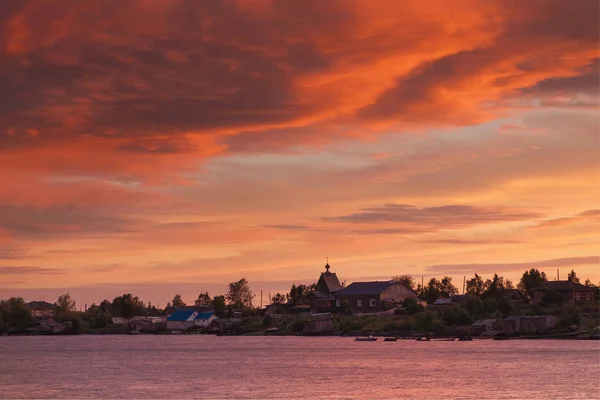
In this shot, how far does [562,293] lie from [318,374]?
4669 inches

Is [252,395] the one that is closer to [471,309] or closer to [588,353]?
[588,353]

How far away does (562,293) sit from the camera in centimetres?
19562

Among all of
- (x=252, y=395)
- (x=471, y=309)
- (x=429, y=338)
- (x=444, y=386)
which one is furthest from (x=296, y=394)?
(x=471, y=309)

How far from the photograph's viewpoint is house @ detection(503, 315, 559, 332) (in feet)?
532

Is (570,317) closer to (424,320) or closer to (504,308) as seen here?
(504,308)

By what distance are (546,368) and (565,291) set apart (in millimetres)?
105556

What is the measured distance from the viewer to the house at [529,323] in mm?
162125

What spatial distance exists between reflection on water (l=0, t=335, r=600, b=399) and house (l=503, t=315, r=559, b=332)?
23608 millimetres

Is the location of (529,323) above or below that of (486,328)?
above

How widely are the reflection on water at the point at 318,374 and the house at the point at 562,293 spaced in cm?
5812

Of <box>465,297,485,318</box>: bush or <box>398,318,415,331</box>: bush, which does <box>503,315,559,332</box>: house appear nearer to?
<box>465,297,485,318</box>: bush

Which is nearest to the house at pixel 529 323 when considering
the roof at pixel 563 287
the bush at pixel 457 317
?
the bush at pixel 457 317

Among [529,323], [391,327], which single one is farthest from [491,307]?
[529,323]

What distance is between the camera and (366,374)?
90.6m
